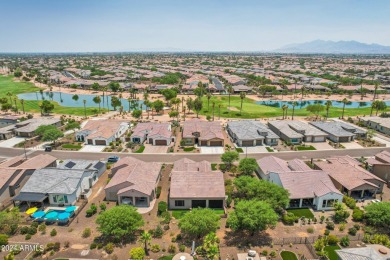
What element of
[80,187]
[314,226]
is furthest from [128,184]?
[314,226]

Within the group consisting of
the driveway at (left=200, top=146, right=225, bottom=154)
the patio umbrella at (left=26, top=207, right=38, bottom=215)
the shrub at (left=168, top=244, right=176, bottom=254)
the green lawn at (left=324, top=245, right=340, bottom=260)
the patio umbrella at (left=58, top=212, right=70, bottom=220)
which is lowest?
the green lawn at (left=324, top=245, right=340, bottom=260)

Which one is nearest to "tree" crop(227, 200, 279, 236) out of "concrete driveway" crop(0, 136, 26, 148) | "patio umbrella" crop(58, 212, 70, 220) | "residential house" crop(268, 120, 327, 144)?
"patio umbrella" crop(58, 212, 70, 220)

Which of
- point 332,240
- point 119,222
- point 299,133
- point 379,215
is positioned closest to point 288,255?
point 332,240

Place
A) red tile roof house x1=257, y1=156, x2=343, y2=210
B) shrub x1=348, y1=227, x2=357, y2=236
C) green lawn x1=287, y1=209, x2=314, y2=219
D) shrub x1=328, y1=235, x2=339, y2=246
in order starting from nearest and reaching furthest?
shrub x1=328, y1=235, x2=339, y2=246, shrub x1=348, y1=227, x2=357, y2=236, green lawn x1=287, y1=209, x2=314, y2=219, red tile roof house x1=257, y1=156, x2=343, y2=210

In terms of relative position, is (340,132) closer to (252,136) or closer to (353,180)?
(252,136)

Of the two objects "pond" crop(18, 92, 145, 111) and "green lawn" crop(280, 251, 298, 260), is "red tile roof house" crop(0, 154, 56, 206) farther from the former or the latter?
"pond" crop(18, 92, 145, 111)

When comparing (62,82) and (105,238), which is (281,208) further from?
(62,82)

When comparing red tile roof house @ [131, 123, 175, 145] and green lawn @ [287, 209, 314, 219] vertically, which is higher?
red tile roof house @ [131, 123, 175, 145]

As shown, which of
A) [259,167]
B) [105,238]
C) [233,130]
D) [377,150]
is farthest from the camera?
[233,130]
